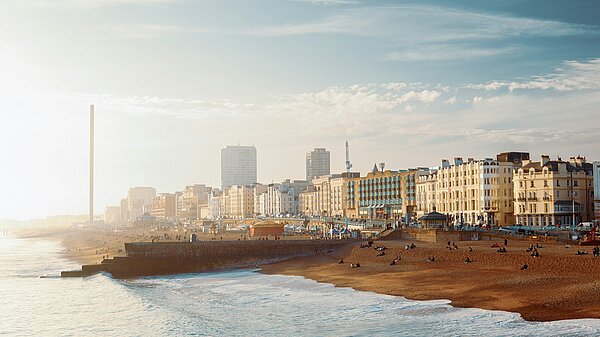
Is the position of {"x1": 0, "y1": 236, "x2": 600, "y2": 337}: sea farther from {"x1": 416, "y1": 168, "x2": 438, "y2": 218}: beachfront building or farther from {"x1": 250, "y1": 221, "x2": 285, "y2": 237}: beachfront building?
{"x1": 416, "y1": 168, "x2": 438, "y2": 218}: beachfront building

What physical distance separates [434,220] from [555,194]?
29789 millimetres

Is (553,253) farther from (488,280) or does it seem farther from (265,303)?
(265,303)

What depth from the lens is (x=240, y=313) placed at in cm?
4694

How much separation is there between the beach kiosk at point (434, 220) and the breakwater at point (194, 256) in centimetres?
1509

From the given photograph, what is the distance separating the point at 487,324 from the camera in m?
36.7

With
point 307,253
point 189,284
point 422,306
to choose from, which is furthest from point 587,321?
point 307,253

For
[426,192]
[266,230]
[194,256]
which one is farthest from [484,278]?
[426,192]

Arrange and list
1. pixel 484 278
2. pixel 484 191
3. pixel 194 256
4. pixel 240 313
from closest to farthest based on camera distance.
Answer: pixel 240 313, pixel 484 278, pixel 194 256, pixel 484 191

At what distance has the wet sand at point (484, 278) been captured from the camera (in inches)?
1575

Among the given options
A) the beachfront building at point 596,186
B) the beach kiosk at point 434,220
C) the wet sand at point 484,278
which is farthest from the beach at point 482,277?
the beachfront building at point 596,186

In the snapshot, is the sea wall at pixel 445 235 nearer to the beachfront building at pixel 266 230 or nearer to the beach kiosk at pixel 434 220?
the beach kiosk at pixel 434 220

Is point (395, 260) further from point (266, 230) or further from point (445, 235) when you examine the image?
point (266, 230)

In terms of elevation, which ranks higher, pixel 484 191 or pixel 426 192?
pixel 426 192

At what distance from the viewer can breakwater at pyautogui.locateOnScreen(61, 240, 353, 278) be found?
79.3m
